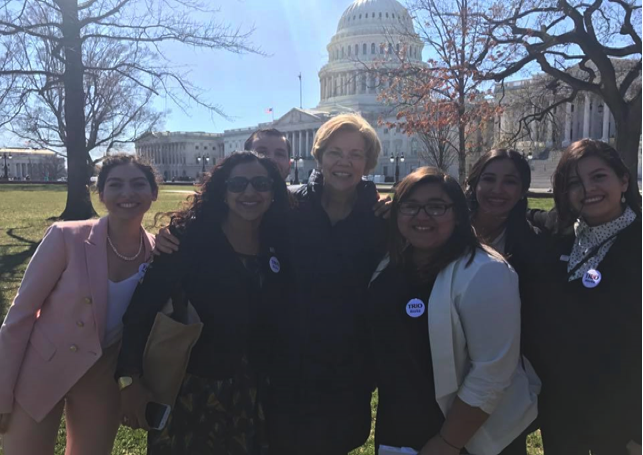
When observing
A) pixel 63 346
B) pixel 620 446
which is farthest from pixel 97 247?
pixel 620 446

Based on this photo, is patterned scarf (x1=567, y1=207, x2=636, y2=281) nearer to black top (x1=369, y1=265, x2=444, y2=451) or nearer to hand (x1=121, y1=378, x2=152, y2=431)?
black top (x1=369, y1=265, x2=444, y2=451)

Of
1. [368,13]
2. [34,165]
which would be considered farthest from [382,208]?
[34,165]

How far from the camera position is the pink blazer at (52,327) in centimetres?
288

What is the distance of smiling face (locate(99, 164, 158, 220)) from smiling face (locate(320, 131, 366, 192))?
4.02 feet

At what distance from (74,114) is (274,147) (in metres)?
13.4

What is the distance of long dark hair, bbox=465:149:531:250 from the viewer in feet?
10.3

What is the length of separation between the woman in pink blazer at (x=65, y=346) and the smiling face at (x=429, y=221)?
1.73 meters

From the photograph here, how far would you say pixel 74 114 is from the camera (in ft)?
53.1

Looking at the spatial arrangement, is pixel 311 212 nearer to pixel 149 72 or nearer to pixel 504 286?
pixel 504 286

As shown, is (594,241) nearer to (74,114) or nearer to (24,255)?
(24,255)

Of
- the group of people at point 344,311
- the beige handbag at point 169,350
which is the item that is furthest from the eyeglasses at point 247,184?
the beige handbag at point 169,350

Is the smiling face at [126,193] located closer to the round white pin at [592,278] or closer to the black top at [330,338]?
the black top at [330,338]

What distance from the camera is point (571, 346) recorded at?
231 centimetres

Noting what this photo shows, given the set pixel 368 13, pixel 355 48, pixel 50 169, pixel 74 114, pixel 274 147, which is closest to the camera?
pixel 274 147
